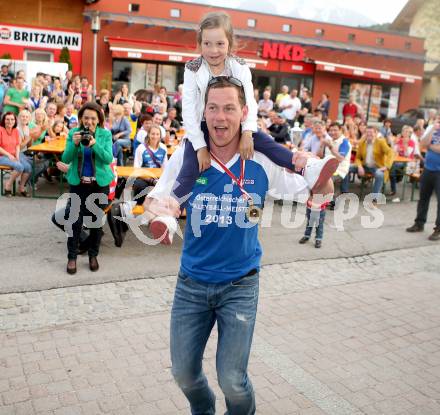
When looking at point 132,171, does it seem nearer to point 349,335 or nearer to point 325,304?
point 325,304

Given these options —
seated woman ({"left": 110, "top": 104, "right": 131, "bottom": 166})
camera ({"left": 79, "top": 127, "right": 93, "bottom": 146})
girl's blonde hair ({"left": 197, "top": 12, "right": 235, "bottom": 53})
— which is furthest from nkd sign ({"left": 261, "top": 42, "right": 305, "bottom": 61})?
girl's blonde hair ({"left": 197, "top": 12, "right": 235, "bottom": 53})

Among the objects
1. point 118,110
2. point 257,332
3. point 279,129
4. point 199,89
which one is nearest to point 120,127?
point 118,110

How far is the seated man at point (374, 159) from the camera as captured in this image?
11.3 m

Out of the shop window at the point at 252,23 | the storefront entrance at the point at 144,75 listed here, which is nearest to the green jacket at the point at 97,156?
the storefront entrance at the point at 144,75

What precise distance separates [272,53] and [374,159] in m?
17.1

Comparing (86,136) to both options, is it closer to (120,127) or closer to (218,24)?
(218,24)

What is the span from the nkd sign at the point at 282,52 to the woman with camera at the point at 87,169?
22011mm

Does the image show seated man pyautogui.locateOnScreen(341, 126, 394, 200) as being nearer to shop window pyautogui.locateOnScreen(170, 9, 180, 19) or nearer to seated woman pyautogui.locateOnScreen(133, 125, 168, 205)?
seated woman pyautogui.locateOnScreen(133, 125, 168, 205)

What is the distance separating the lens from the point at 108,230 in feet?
26.8

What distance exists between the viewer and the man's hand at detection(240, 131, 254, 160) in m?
2.90

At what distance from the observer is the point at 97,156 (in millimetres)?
6363

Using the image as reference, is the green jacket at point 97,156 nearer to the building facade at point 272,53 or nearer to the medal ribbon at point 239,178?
the medal ribbon at point 239,178

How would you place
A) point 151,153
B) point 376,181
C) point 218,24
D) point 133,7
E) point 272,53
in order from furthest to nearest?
point 272,53 → point 133,7 → point 376,181 → point 151,153 → point 218,24

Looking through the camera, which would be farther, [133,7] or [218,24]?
[133,7]
